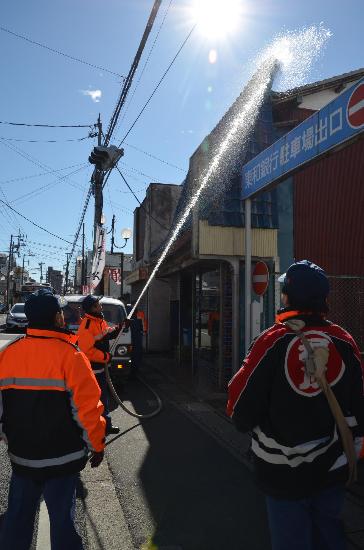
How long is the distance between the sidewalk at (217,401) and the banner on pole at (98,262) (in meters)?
3.10

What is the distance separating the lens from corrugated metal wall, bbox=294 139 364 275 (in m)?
10.7

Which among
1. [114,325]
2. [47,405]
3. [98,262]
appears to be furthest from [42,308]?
[98,262]

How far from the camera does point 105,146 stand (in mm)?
15656

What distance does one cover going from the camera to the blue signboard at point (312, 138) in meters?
5.41

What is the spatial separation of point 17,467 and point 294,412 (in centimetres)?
161

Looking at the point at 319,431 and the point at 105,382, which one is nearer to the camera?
the point at 319,431

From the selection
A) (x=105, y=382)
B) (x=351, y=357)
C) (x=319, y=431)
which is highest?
(x=351, y=357)

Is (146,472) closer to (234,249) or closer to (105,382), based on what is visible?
(105,382)

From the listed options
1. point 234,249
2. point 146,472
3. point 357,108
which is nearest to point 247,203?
point 234,249

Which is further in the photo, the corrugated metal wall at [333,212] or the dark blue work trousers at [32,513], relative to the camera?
the corrugated metal wall at [333,212]

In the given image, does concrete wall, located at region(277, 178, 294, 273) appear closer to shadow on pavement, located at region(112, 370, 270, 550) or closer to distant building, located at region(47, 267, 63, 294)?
shadow on pavement, located at region(112, 370, 270, 550)

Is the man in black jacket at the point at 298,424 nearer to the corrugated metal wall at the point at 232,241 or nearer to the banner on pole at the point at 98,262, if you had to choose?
the corrugated metal wall at the point at 232,241

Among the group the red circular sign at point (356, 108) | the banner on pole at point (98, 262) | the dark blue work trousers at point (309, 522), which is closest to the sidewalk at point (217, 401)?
the dark blue work trousers at point (309, 522)

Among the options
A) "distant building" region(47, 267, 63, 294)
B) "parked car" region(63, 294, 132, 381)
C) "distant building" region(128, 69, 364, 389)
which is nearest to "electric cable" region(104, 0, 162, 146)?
"distant building" region(128, 69, 364, 389)
